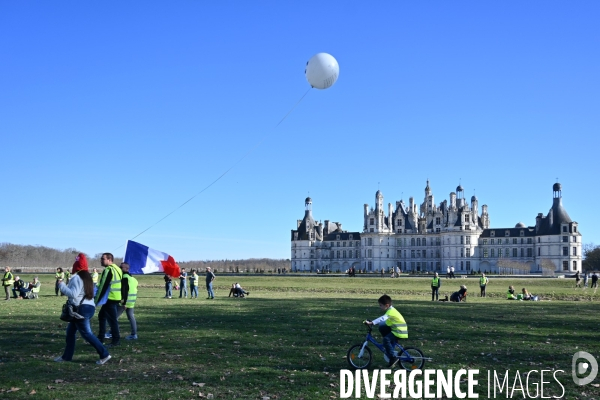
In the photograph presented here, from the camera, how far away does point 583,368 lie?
11641 millimetres

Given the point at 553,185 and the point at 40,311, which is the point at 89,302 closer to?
the point at 40,311

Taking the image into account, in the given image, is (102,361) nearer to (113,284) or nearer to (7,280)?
(113,284)

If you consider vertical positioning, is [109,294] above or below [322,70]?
below

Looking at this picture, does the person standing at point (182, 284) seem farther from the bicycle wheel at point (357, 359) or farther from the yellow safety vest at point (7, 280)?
the bicycle wheel at point (357, 359)

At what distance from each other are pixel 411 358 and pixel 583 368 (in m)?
3.32

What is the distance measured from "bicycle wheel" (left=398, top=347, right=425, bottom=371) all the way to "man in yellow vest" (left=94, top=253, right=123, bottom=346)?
5.95m

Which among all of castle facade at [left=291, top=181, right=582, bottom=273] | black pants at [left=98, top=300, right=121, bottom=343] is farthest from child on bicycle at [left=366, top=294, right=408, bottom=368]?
castle facade at [left=291, top=181, right=582, bottom=273]

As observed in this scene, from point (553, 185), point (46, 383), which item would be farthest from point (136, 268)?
point (553, 185)

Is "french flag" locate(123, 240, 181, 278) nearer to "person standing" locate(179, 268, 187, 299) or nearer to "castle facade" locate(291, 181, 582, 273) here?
"person standing" locate(179, 268, 187, 299)

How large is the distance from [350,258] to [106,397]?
12690 centimetres

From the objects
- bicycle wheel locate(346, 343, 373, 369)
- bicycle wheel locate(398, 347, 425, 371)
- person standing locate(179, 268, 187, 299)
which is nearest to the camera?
bicycle wheel locate(398, 347, 425, 371)

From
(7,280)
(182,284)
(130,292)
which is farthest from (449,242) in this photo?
(130,292)

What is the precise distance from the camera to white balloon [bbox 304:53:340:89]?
20.0 metres

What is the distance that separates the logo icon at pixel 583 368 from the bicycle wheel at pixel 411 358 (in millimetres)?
2528
